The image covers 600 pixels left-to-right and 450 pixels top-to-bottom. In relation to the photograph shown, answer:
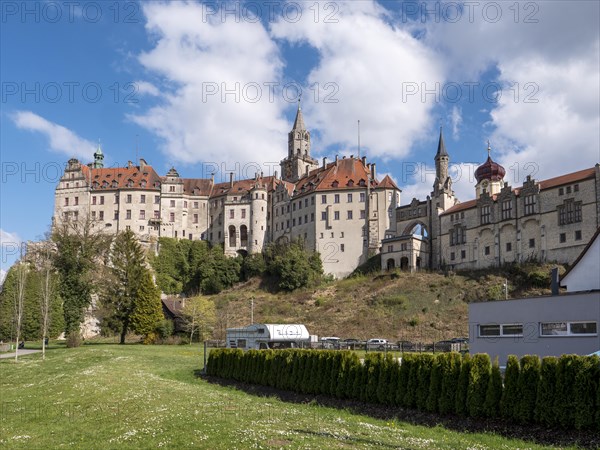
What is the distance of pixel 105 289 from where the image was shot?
210 feet

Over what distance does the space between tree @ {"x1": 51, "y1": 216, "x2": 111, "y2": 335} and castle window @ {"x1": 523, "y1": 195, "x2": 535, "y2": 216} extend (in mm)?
53876

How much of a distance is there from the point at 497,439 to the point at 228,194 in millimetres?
100209

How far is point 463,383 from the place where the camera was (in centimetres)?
1897

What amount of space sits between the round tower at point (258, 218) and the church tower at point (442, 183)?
3334 centimetres

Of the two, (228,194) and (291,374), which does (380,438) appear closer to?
(291,374)

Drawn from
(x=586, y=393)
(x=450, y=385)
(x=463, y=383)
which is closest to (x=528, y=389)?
(x=586, y=393)

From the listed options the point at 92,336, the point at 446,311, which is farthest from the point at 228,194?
the point at 446,311

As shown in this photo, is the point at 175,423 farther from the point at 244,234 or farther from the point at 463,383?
the point at 244,234

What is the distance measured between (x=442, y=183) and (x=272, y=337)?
57.1 m

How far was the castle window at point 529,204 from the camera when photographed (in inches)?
2953

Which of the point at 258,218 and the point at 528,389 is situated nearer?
the point at 528,389

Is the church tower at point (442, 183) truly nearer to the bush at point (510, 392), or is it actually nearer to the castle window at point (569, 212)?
the castle window at point (569, 212)

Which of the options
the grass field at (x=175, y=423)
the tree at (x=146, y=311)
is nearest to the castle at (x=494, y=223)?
the tree at (x=146, y=311)

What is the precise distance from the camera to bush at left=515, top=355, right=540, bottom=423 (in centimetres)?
1711
